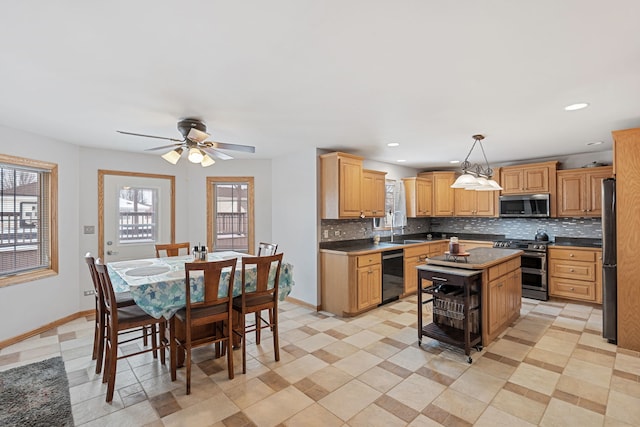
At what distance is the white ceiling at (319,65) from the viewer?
1.55 metres

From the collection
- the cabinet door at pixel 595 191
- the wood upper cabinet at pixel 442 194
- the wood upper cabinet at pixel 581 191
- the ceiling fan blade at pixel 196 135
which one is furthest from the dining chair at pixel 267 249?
the cabinet door at pixel 595 191

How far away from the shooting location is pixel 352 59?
2000 millimetres

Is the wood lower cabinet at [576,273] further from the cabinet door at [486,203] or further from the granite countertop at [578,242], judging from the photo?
the cabinet door at [486,203]

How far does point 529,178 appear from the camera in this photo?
5.46m

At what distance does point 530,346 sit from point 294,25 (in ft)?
12.5

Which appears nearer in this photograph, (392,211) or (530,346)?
(530,346)

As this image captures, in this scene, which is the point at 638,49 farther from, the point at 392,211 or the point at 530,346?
the point at 392,211

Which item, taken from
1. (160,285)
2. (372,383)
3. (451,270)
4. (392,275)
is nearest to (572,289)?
(392,275)

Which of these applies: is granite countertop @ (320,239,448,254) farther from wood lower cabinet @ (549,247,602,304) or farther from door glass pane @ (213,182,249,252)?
wood lower cabinet @ (549,247,602,304)

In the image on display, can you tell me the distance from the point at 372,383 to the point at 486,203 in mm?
4660

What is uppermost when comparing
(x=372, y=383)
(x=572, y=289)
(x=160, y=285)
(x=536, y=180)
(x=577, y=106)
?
(x=577, y=106)

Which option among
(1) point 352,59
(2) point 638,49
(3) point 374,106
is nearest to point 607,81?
(2) point 638,49

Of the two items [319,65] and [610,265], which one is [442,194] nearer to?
[610,265]

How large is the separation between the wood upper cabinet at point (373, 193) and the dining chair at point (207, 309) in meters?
2.68
